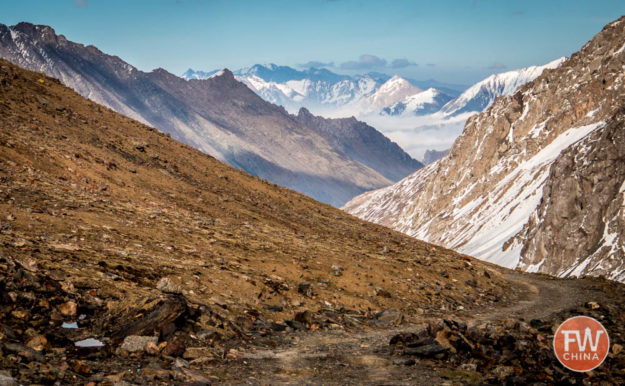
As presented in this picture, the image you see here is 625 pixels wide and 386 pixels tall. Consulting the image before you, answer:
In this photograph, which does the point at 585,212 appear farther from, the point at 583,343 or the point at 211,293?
the point at 583,343

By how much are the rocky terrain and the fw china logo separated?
51 cm

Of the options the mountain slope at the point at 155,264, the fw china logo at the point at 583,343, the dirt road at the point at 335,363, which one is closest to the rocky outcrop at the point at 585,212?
the mountain slope at the point at 155,264

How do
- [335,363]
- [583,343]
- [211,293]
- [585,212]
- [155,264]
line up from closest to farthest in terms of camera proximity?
[583,343], [335,363], [211,293], [155,264], [585,212]

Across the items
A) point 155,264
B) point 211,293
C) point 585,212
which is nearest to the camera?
point 211,293

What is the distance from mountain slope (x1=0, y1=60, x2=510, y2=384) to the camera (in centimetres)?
1261

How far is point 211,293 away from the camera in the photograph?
1794 cm

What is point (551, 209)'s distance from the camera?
172750mm

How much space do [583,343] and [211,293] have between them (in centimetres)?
1172

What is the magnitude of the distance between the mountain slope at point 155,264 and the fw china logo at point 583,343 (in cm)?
815

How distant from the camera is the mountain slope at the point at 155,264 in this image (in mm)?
12609

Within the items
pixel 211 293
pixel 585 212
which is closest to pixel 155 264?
pixel 211 293

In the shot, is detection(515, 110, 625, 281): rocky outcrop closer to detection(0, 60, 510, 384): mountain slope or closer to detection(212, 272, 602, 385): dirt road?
detection(0, 60, 510, 384): mountain slope

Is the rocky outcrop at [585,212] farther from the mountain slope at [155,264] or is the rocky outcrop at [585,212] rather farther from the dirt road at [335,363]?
the dirt road at [335,363]

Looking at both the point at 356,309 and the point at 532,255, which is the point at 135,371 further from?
the point at 532,255
